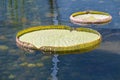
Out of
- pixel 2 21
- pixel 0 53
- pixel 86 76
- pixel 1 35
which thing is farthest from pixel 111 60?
pixel 2 21

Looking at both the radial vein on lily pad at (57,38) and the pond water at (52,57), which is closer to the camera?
the pond water at (52,57)

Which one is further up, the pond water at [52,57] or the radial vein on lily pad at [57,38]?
the radial vein on lily pad at [57,38]

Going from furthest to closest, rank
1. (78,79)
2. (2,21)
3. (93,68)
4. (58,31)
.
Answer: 1. (2,21)
2. (58,31)
3. (93,68)
4. (78,79)

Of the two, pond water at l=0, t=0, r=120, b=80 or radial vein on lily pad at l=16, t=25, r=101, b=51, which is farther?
radial vein on lily pad at l=16, t=25, r=101, b=51

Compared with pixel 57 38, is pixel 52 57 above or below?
below

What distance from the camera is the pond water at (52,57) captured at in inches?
168

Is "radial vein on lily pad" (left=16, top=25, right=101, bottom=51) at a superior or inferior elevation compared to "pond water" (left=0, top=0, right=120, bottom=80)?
superior

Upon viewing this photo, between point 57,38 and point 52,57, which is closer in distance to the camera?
point 52,57

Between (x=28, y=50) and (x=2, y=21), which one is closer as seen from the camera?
(x=28, y=50)

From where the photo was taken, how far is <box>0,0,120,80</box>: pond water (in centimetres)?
426

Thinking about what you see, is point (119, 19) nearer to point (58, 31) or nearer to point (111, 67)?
point (58, 31)

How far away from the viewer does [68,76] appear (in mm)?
4203

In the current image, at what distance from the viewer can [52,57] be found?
15.7 feet

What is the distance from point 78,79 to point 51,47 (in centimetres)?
89
